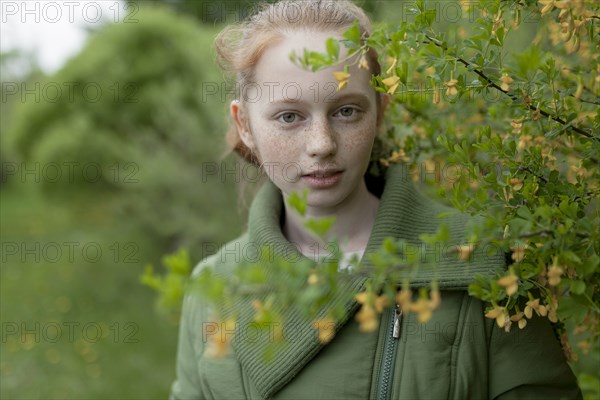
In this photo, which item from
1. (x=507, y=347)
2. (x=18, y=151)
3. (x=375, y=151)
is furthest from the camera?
(x=18, y=151)

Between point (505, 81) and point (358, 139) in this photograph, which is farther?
point (358, 139)

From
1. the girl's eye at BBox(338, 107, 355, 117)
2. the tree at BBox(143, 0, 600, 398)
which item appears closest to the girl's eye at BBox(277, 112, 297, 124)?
the girl's eye at BBox(338, 107, 355, 117)

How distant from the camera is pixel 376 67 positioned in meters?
1.97

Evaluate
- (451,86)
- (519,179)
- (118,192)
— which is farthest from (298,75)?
(118,192)

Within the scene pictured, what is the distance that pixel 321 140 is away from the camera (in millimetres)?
1706

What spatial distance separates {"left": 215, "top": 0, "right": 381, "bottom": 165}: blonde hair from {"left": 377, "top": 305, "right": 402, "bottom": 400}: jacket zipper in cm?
60

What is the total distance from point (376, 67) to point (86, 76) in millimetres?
5626

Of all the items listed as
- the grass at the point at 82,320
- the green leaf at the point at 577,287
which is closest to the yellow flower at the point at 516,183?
the green leaf at the point at 577,287

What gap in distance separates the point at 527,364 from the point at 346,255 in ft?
1.73

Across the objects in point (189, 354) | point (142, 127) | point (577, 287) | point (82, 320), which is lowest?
point (82, 320)

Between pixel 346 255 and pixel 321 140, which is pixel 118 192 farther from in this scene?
pixel 321 140

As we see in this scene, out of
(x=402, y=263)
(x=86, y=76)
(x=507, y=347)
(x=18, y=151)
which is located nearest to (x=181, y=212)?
(x=86, y=76)

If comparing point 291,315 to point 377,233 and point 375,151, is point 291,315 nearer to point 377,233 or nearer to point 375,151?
point 377,233

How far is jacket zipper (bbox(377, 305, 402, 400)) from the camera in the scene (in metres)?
1.69
